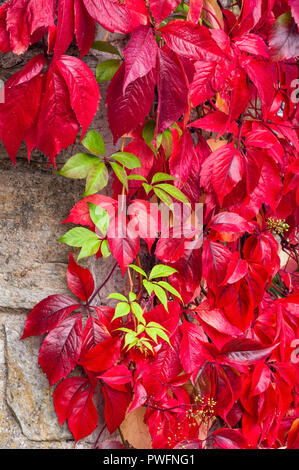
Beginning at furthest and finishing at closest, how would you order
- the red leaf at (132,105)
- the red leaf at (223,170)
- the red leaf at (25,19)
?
the red leaf at (223,170) → the red leaf at (132,105) → the red leaf at (25,19)

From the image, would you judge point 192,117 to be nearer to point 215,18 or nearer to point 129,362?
point 215,18

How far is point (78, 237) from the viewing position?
684mm

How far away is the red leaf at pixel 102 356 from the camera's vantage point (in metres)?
0.71

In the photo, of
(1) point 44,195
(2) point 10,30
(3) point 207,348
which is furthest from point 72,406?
(2) point 10,30

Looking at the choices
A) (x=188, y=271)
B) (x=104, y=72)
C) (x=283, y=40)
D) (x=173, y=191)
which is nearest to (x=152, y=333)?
(x=188, y=271)

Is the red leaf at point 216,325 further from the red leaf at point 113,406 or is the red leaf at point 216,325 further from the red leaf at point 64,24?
the red leaf at point 64,24

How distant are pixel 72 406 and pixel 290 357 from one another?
1.53 ft

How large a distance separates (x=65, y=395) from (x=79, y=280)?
0.20m

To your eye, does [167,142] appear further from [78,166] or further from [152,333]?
[152,333]

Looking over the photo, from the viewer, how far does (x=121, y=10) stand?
0.57 meters

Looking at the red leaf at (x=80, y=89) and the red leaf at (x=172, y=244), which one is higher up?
the red leaf at (x=80, y=89)

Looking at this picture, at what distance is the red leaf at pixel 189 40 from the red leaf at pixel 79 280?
38 centimetres

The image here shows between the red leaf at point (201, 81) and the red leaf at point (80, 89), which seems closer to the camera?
the red leaf at point (80, 89)

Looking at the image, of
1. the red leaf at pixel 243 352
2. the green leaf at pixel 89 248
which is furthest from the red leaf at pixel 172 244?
the red leaf at pixel 243 352
